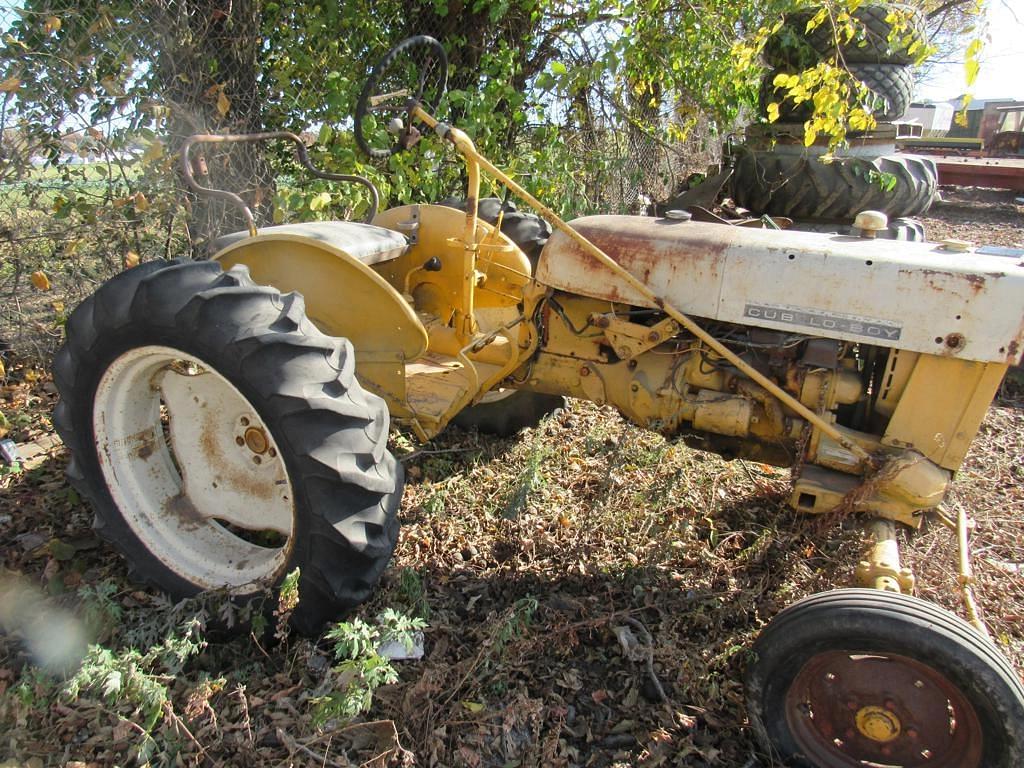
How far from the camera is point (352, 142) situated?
4.43 metres

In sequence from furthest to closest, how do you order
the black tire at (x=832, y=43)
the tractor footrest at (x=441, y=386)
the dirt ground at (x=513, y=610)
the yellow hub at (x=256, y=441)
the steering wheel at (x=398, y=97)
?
the black tire at (x=832, y=43), the tractor footrest at (x=441, y=386), the steering wheel at (x=398, y=97), the yellow hub at (x=256, y=441), the dirt ground at (x=513, y=610)

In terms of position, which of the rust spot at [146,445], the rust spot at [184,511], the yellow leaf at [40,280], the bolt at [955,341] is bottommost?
the rust spot at [184,511]

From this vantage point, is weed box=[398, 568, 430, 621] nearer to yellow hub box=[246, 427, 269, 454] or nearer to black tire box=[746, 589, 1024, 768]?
yellow hub box=[246, 427, 269, 454]

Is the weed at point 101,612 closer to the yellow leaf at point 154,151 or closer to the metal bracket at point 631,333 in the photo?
the metal bracket at point 631,333

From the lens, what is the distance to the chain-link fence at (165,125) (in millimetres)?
3580

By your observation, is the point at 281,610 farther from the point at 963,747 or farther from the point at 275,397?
the point at 963,747

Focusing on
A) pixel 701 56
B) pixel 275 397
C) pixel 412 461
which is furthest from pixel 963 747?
pixel 701 56

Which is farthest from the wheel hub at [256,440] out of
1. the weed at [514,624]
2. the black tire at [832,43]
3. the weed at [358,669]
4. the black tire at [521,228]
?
the black tire at [832,43]

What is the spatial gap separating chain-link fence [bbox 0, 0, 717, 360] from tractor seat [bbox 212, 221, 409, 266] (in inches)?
38.1

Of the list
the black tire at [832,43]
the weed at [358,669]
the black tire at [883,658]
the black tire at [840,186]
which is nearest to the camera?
the black tire at [883,658]

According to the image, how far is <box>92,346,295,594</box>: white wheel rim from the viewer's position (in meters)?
2.38

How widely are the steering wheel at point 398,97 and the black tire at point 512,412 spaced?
1321 mm

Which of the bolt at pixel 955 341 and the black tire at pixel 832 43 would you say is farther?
the black tire at pixel 832 43

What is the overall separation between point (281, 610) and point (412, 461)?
4.81 feet
